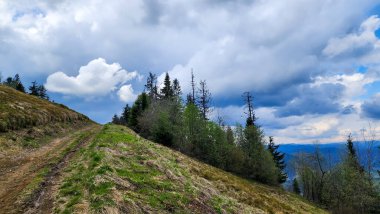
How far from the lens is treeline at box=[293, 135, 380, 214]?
67125mm

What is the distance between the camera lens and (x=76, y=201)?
14.5 m

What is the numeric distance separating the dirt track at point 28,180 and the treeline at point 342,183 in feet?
196

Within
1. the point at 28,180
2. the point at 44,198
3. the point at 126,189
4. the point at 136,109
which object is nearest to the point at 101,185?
the point at 126,189

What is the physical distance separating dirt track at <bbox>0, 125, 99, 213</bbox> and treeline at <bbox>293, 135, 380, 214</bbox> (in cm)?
5966

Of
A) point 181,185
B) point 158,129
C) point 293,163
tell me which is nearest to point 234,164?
point 158,129

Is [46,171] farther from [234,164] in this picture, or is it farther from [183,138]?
[234,164]

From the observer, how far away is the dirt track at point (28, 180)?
15.0 metres

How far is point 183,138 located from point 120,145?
144 ft

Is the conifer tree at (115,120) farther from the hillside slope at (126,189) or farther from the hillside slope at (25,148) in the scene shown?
the hillside slope at (126,189)

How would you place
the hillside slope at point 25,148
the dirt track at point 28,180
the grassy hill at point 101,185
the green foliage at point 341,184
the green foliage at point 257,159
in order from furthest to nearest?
the green foliage at point 257,159
the green foliage at point 341,184
the hillside slope at point 25,148
the dirt track at point 28,180
the grassy hill at point 101,185

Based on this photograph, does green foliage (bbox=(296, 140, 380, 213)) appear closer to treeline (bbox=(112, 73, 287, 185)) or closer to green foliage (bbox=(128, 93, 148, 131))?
treeline (bbox=(112, 73, 287, 185))

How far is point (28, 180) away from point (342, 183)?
79.5 metres

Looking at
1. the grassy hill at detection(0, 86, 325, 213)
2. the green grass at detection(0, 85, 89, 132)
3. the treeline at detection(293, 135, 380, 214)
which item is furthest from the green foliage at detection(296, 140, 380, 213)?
the green grass at detection(0, 85, 89, 132)

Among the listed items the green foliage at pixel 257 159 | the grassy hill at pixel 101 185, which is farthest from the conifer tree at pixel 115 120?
the grassy hill at pixel 101 185
